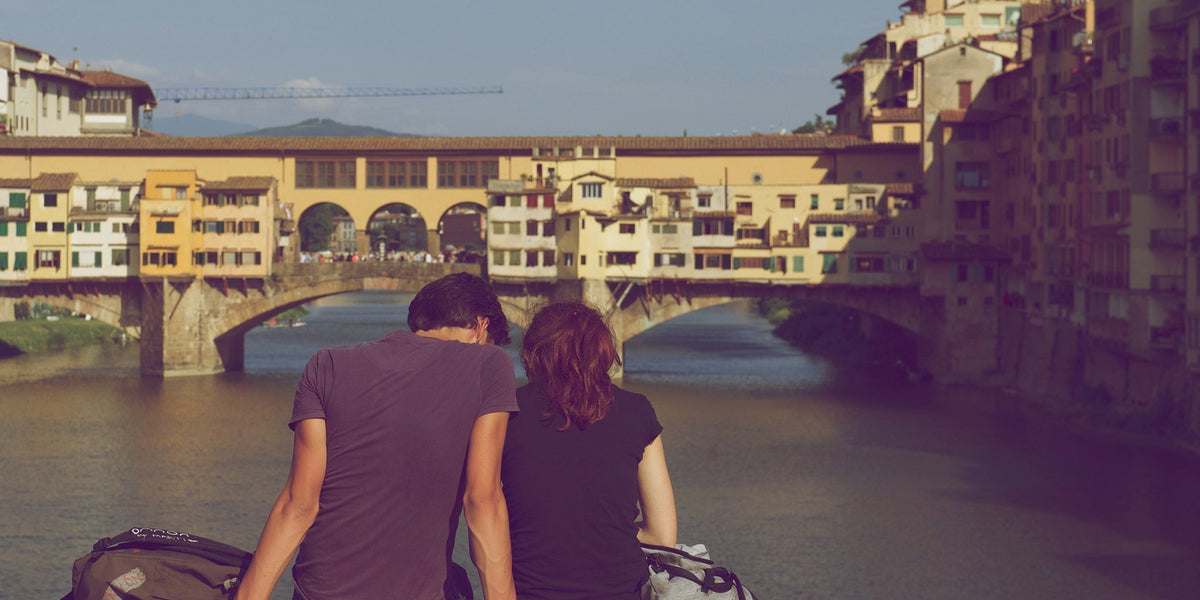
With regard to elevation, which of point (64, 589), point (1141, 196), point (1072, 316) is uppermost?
point (1141, 196)

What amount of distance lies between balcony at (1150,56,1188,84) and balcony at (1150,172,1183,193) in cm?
224

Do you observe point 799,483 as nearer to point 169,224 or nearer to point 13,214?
point 169,224

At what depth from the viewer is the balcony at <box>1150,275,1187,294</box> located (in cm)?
3778

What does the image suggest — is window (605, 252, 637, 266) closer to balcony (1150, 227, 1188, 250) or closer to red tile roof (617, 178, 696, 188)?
red tile roof (617, 178, 696, 188)

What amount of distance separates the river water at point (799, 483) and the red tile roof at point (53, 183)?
24.5 ft

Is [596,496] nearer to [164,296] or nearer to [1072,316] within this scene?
[1072,316]

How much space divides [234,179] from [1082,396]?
103ft

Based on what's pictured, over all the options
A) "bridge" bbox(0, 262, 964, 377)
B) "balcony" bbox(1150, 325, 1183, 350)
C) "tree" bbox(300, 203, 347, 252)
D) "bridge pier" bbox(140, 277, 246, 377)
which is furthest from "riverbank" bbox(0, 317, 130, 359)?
"tree" bbox(300, 203, 347, 252)

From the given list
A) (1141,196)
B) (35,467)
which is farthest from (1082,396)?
(35,467)

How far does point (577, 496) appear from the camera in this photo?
5.49 meters

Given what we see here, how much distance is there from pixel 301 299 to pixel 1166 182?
32124 millimetres

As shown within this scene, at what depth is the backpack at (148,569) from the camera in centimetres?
522

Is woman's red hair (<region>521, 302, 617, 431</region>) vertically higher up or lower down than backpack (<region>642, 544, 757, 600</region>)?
higher up

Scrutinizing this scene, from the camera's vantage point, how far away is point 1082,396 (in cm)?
4356
